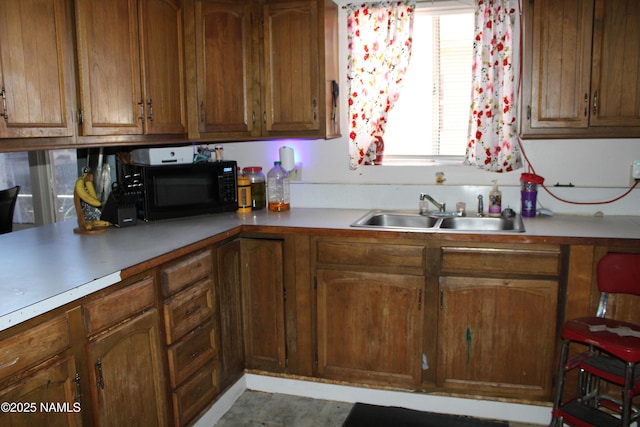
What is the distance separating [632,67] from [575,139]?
462 mm

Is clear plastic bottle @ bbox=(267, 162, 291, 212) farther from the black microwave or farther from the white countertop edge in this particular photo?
the white countertop edge

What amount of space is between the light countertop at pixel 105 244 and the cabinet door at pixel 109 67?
1.59 ft

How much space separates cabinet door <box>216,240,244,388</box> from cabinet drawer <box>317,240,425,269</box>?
43 centimetres

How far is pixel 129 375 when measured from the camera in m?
1.95

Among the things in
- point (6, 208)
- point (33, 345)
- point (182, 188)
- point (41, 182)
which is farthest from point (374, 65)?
point (41, 182)

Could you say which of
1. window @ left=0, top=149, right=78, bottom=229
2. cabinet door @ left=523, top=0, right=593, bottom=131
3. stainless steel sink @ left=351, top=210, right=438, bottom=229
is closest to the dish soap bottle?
stainless steel sink @ left=351, top=210, right=438, bottom=229

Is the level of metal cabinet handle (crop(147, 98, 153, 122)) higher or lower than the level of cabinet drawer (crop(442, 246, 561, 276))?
higher

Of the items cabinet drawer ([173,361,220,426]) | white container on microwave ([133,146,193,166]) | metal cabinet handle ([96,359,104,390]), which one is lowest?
cabinet drawer ([173,361,220,426])

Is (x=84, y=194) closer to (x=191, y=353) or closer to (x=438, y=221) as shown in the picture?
(x=191, y=353)

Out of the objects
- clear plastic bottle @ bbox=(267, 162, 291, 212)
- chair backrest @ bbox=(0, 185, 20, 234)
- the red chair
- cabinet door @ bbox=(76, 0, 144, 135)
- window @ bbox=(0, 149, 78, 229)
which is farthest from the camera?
window @ bbox=(0, 149, 78, 229)

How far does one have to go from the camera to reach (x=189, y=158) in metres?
2.96

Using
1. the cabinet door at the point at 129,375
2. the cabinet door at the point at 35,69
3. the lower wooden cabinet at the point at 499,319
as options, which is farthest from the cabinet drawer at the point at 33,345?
the lower wooden cabinet at the point at 499,319

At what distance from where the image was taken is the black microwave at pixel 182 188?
275 cm

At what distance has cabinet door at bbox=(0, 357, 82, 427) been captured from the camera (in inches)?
58.0
